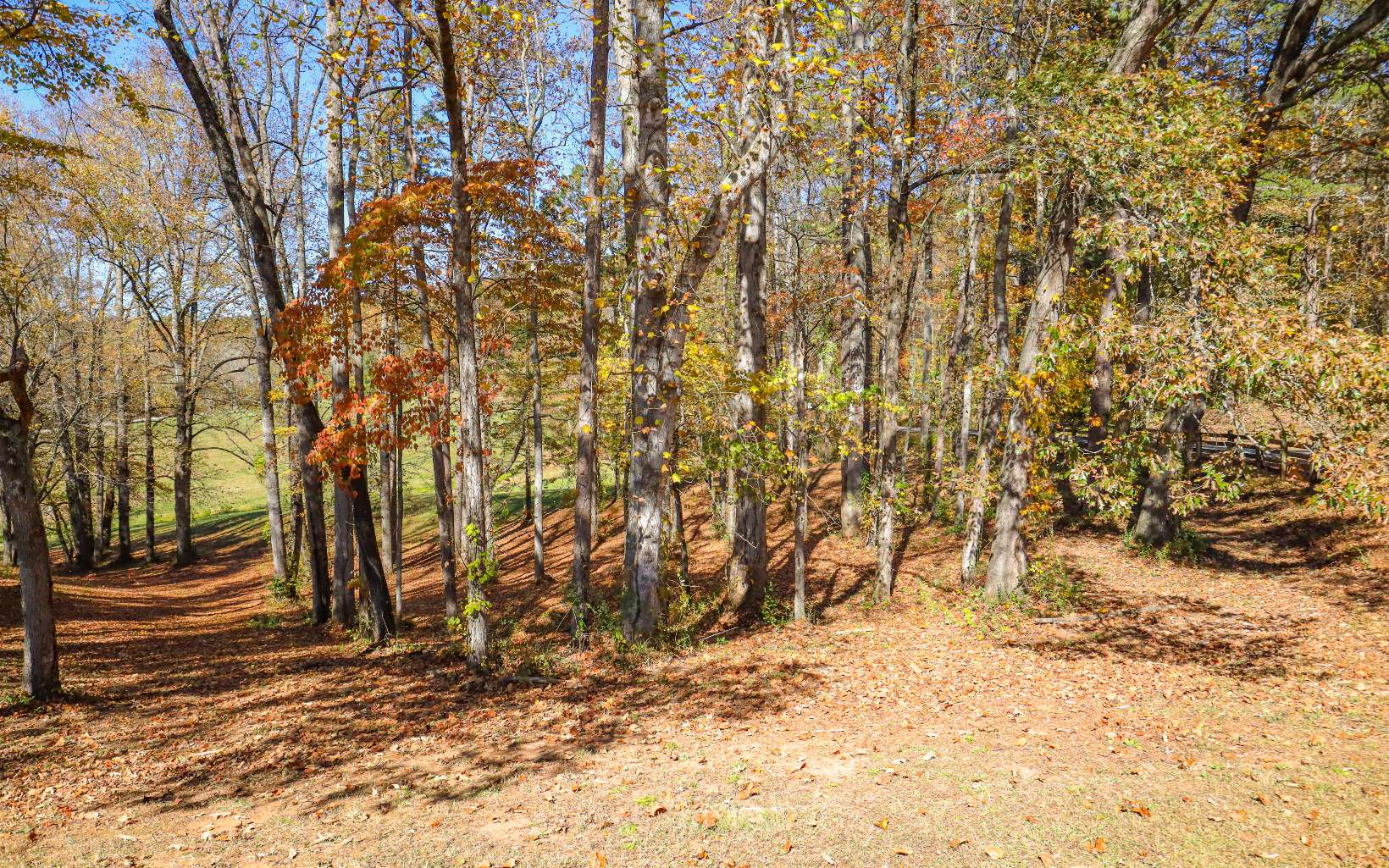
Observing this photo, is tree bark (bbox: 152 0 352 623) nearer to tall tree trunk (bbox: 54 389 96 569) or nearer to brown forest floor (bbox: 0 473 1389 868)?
brown forest floor (bbox: 0 473 1389 868)

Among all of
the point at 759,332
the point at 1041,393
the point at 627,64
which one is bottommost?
the point at 1041,393

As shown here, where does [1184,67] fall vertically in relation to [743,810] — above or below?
above

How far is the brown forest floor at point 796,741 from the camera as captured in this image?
16.1 feet

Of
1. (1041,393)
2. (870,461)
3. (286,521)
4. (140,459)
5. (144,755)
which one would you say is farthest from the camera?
(286,521)

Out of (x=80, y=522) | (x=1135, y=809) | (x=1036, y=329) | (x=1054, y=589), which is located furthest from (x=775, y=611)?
(x=80, y=522)

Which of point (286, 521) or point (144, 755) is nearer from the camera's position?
point (144, 755)

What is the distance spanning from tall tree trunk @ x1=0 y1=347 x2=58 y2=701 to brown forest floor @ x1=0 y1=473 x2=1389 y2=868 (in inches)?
21.6

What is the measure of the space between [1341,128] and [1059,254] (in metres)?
5.07

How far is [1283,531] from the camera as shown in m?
13.9

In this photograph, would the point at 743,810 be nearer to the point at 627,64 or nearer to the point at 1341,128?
the point at 627,64

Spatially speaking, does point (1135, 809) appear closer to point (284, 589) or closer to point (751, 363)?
point (751, 363)

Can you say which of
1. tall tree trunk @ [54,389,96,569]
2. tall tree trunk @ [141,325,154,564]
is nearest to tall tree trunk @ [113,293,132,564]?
tall tree trunk @ [141,325,154,564]

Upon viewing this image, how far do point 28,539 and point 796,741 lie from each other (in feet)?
30.6

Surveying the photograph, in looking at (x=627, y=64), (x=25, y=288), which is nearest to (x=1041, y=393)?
(x=627, y=64)
